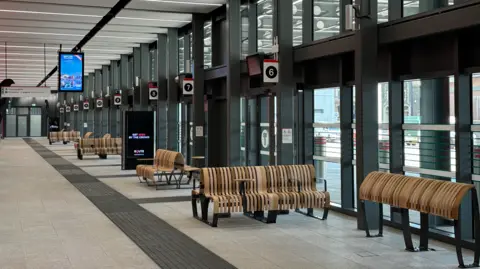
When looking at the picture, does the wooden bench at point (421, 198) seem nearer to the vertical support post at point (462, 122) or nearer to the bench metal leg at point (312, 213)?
the vertical support post at point (462, 122)

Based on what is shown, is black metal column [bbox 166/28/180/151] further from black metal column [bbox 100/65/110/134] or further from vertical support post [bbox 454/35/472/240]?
vertical support post [bbox 454/35/472/240]

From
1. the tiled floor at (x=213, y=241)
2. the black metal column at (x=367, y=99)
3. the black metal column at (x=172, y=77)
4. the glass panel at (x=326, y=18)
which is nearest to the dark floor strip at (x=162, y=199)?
the tiled floor at (x=213, y=241)

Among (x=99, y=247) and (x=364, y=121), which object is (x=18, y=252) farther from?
(x=364, y=121)

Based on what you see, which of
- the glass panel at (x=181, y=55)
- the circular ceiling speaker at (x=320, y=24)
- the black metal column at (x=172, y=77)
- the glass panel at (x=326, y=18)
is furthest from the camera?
the glass panel at (x=181, y=55)

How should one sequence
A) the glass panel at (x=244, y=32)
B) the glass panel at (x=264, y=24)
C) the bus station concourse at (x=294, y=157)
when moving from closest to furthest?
the bus station concourse at (x=294, y=157)
the glass panel at (x=264, y=24)
the glass panel at (x=244, y=32)

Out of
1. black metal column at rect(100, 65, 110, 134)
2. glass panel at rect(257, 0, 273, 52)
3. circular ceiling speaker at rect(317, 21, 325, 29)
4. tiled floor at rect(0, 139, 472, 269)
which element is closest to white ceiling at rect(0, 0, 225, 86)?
glass panel at rect(257, 0, 273, 52)

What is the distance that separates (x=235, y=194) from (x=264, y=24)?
5786 millimetres

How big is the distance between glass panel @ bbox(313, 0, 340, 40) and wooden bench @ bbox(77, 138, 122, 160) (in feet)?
44.2

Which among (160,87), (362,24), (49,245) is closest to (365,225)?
(362,24)

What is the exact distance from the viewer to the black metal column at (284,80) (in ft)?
37.2

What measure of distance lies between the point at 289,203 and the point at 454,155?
2.61 metres

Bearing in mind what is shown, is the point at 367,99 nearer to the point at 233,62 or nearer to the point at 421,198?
the point at 421,198

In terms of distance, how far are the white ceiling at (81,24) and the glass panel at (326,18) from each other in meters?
3.88

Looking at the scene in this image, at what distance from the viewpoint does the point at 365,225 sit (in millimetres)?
8250
